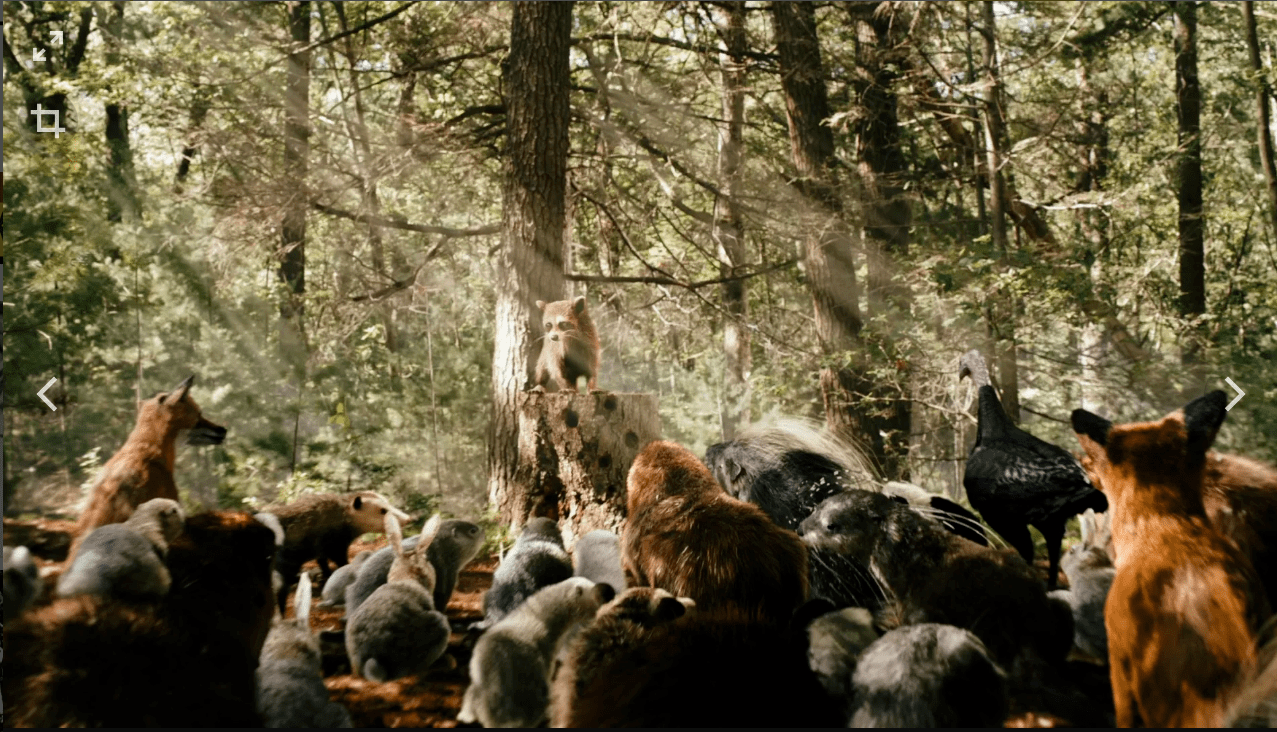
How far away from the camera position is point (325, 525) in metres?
2.96

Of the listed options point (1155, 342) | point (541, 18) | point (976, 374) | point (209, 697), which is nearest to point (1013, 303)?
point (1155, 342)

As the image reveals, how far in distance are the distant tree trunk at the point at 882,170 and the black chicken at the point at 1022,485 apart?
2.72 metres

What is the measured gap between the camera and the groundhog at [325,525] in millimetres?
2795

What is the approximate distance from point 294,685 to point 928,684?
3.60ft

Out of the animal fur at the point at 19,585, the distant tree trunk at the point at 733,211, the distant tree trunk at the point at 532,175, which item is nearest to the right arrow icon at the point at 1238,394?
the animal fur at the point at 19,585

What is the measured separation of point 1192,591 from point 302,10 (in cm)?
716

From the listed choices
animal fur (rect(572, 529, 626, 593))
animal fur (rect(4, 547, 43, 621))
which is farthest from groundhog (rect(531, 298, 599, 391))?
animal fur (rect(4, 547, 43, 621))

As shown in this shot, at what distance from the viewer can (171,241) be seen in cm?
479

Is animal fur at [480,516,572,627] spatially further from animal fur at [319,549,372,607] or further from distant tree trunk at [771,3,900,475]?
distant tree trunk at [771,3,900,475]

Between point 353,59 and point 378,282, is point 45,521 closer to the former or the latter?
point 378,282

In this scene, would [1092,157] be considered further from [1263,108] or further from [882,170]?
[1263,108]

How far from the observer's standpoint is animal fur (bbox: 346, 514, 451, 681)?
174 centimetres

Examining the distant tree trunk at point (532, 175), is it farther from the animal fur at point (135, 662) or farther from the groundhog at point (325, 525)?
the animal fur at point (135, 662)

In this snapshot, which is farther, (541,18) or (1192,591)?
(541,18)
